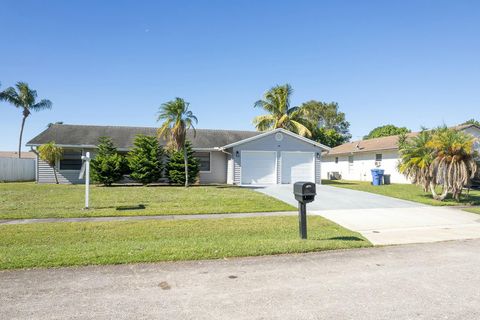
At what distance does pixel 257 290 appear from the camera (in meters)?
4.06

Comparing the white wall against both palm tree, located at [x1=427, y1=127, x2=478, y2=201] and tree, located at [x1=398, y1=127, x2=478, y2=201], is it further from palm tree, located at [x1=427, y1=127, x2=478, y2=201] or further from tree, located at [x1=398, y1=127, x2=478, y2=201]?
palm tree, located at [x1=427, y1=127, x2=478, y2=201]

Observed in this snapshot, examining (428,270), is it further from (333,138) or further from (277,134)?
(333,138)

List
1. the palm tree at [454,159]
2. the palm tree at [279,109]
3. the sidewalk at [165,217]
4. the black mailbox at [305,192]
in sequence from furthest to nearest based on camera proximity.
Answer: the palm tree at [279,109]
the palm tree at [454,159]
the sidewalk at [165,217]
the black mailbox at [305,192]

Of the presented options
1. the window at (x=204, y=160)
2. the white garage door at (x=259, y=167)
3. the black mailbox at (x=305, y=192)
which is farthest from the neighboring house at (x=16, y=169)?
the black mailbox at (x=305, y=192)

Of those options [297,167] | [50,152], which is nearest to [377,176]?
[297,167]

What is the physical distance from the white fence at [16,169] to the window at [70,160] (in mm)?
6635

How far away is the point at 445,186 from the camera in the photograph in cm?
1313

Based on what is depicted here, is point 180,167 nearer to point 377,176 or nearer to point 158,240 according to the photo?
point 158,240

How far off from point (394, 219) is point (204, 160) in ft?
48.6

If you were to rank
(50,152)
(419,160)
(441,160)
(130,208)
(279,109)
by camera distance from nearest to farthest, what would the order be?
(130,208) < (441,160) < (419,160) < (50,152) < (279,109)

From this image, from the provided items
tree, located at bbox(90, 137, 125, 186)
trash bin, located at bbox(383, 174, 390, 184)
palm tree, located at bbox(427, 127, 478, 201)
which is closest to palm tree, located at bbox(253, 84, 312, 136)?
trash bin, located at bbox(383, 174, 390, 184)

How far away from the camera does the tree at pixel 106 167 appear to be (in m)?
18.8

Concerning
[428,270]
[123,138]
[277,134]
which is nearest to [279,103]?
[277,134]

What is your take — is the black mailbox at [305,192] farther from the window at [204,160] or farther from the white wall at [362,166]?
the white wall at [362,166]
